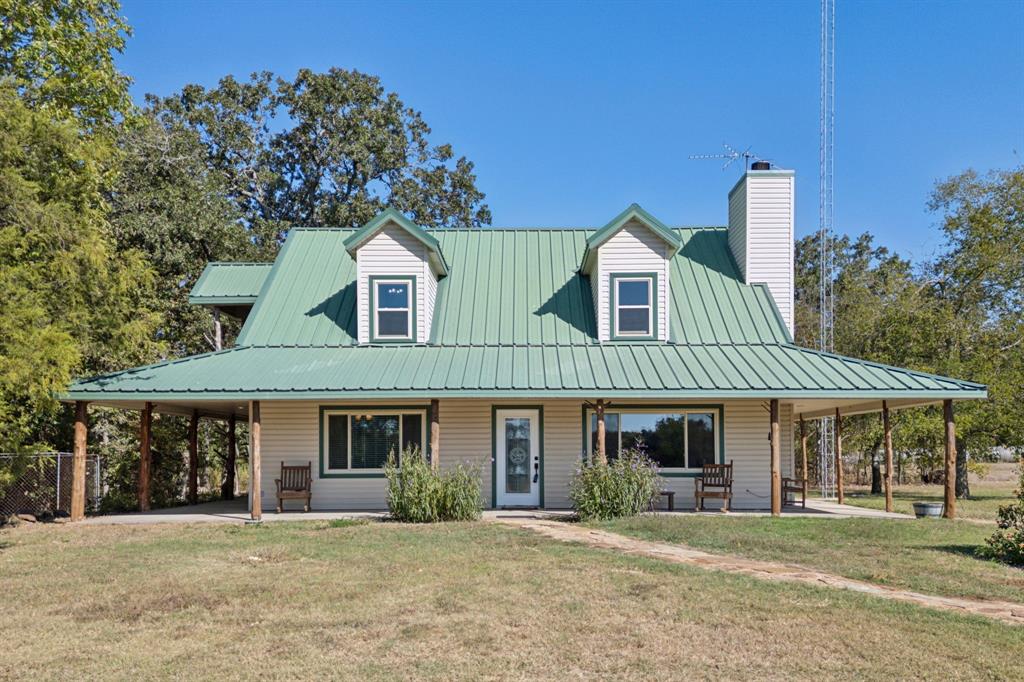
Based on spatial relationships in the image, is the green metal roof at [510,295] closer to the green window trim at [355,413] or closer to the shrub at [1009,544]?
the green window trim at [355,413]

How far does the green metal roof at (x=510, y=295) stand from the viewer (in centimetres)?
1802

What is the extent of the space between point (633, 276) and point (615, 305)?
30.0 inches

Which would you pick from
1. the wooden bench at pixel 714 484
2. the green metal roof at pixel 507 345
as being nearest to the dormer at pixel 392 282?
the green metal roof at pixel 507 345

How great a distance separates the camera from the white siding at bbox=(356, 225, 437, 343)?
17.9m

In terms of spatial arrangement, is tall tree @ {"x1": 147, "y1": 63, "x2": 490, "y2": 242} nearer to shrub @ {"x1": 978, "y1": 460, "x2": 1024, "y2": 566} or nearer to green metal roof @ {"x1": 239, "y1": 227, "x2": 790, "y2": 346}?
green metal roof @ {"x1": 239, "y1": 227, "x2": 790, "y2": 346}

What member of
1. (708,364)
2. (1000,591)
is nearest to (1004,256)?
(708,364)

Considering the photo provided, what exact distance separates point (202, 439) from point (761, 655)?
22202 mm

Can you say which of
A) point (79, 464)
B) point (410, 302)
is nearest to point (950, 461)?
point (410, 302)

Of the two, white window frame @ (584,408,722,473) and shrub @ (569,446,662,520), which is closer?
shrub @ (569,446,662,520)

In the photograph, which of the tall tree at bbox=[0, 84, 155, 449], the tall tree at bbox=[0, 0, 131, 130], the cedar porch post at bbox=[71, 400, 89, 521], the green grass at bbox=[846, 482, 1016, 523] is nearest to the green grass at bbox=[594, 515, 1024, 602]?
the green grass at bbox=[846, 482, 1016, 523]

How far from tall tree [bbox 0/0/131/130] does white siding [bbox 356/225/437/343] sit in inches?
246

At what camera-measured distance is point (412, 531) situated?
42.9 feet

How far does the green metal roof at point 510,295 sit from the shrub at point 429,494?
3.82m

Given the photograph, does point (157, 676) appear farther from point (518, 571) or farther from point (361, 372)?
point (361, 372)
